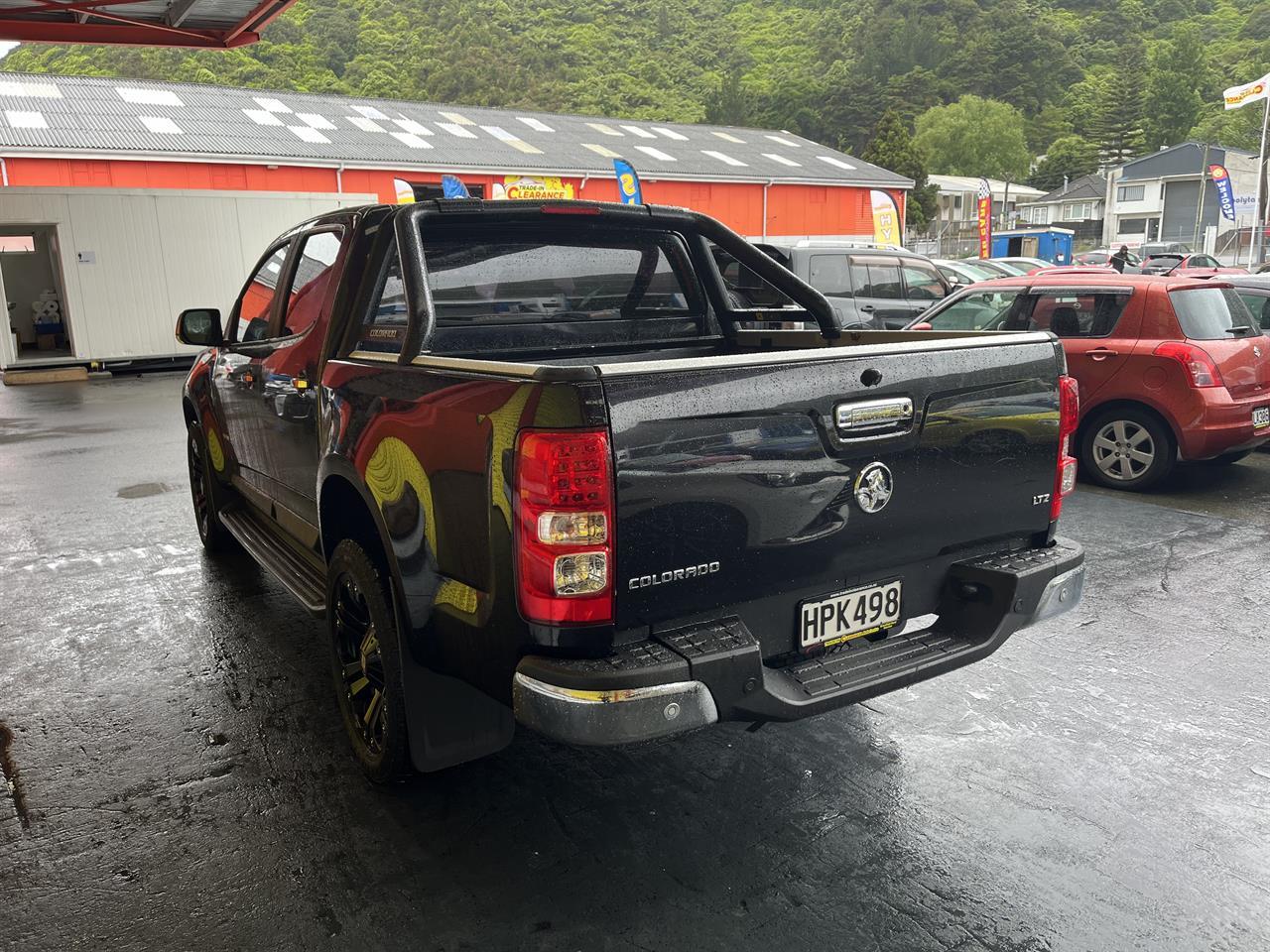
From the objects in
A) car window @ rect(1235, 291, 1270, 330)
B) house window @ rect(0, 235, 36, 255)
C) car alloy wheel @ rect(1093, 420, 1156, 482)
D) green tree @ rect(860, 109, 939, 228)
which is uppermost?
green tree @ rect(860, 109, 939, 228)

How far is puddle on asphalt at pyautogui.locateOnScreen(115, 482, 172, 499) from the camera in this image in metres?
7.91

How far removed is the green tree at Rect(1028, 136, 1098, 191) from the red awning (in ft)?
323

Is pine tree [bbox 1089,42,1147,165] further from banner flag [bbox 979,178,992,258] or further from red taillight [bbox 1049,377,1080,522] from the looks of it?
red taillight [bbox 1049,377,1080,522]

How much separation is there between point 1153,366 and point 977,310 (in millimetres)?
1808

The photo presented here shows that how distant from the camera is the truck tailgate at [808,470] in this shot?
2412 mm

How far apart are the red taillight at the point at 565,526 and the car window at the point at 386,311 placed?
51.6 inches

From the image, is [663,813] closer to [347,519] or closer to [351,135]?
[347,519]

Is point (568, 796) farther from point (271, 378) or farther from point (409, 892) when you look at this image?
point (271, 378)

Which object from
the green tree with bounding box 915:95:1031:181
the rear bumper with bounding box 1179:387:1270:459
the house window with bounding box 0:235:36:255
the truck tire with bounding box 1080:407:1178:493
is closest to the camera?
the rear bumper with bounding box 1179:387:1270:459

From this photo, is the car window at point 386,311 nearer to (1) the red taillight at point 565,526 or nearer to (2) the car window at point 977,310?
(1) the red taillight at point 565,526

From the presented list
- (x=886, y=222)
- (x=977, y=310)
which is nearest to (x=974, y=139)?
(x=886, y=222)

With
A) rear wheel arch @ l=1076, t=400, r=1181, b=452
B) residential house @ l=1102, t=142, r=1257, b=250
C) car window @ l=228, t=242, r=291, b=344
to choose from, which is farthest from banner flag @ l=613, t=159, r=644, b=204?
residential house @ l=1102, t=142, r=1257, b=250

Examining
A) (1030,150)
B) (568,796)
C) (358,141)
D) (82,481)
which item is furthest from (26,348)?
(1030,150)

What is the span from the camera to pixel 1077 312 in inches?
303
